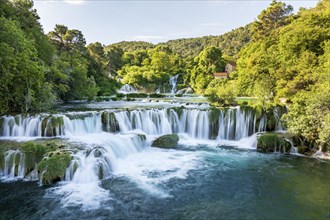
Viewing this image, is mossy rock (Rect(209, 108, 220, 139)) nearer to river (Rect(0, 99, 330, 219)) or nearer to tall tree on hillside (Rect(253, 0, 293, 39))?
river (Rect(0, 99, 330, 219))

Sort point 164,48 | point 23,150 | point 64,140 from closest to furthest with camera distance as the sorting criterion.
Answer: point 23,150 → point 64,140 → point 164,48

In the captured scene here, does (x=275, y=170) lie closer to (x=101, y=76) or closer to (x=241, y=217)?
(x=241, y=217)

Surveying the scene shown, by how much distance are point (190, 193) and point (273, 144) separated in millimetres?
6825

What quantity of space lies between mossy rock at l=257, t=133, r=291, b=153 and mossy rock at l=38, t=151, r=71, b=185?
9.83m

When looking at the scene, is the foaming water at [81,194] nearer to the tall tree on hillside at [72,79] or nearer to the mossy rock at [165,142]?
the mossy rock at [165,142]

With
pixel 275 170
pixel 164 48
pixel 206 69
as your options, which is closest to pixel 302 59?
pixel 275 170

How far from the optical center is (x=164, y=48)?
8369 centimetres

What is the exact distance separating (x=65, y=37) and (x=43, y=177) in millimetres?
34210

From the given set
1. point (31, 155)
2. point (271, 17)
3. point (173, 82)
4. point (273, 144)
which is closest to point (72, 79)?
point (31, 155)

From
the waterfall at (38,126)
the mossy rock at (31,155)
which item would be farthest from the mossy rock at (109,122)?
the mossy rock at (31,155)

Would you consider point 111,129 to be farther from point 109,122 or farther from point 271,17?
point 271,17

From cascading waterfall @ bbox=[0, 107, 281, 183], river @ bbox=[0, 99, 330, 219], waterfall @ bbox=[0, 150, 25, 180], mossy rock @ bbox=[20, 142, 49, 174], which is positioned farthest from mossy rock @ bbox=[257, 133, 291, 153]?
waterfall @ bbox=[0, 150, 25, 180]

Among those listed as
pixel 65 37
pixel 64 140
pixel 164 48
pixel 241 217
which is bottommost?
pixel 241 217

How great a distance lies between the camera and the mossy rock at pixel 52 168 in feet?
29.3
